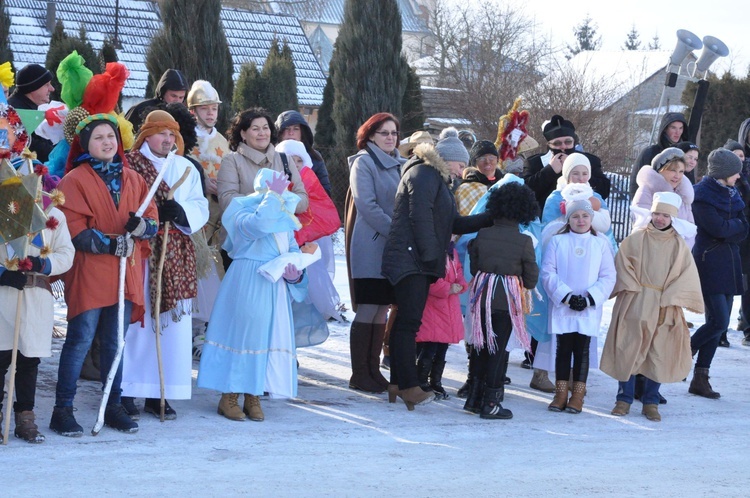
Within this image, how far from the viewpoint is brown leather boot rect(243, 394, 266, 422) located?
657 cm

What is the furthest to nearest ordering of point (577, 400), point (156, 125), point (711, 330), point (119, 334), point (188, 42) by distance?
point (188, 42) → point (711, 330) → point (577, 400) → point (156, 125) → point (119, 334)

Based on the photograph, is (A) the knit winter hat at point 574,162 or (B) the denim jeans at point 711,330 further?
(B) the denim jeans at point 711,330

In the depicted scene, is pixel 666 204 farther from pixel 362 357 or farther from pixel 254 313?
pixel 254 313

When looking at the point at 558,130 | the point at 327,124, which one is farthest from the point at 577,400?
the point at 327,124

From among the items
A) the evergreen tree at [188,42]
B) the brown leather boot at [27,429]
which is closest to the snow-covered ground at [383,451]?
the brown leather boot at [27,429]

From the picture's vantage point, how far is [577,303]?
284 inches

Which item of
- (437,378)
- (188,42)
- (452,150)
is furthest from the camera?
(188,42)

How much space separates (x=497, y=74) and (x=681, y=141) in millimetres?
15401

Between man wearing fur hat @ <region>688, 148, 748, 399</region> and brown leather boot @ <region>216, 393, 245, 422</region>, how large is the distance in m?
3.59

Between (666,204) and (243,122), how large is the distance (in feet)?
9.60

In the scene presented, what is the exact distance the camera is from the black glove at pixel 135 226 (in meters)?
5.95

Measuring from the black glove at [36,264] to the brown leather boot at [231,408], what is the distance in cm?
150

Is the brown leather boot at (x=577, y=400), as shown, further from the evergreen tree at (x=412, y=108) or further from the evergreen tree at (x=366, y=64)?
the evergreen tree at (x=412, y=108)

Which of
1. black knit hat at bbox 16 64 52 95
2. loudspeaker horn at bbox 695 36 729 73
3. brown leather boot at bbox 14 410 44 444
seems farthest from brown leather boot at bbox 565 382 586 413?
loudspeaker horn at bbox 695 36 729 73
